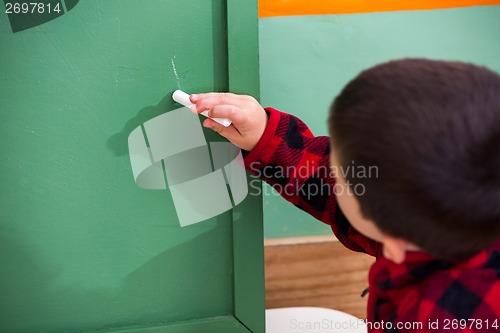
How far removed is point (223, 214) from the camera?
28.2 inches

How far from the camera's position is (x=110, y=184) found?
2.19 feet

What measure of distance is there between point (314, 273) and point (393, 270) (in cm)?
75

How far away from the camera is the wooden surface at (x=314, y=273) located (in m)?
1.28

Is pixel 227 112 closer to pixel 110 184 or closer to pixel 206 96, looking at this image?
pixel 206 96

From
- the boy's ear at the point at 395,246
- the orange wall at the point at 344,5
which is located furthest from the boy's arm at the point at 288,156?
the orange wall at the point at 344,5

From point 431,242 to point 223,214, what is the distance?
30 cm

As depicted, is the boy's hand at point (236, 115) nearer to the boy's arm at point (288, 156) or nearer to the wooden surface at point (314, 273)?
the boy's arm at point (288, 156)

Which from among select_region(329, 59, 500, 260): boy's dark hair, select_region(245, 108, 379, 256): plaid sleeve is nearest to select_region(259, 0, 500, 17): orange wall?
select_region(245, 108, 379, 256): plaid sleeve

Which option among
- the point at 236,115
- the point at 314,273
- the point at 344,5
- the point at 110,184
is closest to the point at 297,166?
the point at 236,115

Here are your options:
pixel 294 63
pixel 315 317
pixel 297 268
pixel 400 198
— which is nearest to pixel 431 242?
pixel 400 198

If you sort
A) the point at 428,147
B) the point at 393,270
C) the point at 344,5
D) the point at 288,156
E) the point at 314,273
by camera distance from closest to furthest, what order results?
1. the point at 428,147
2. the point at 393,270
3. the point at 288,156
4. the point at 344,5
5. the point at 314,273

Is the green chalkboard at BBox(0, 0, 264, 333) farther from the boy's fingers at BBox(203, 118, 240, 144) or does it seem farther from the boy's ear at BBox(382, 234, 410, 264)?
the boy's ear at BBox(382, 234, 410, 264)

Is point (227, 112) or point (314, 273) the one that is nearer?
point (227, 112)

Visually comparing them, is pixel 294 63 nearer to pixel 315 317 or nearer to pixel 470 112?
pixel 315 317
